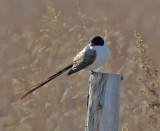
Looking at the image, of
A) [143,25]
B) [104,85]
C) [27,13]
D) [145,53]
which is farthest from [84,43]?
[27,13]

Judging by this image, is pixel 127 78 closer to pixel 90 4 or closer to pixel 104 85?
pixel 104 85

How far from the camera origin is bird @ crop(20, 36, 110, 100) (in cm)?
370

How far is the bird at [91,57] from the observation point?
12.1 ft

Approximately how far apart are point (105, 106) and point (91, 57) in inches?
51.3

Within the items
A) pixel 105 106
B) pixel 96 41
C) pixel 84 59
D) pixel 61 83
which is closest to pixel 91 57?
pixel 84 59

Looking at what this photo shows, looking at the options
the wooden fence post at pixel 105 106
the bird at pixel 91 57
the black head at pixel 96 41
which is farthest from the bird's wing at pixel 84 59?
the wooden fence post at pixel 105 106

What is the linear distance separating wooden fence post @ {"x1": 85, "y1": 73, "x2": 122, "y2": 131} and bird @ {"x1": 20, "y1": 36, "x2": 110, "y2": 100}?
1.06 metres

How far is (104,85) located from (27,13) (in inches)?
221

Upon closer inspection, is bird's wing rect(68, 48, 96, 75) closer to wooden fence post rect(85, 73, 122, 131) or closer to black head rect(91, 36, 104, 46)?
black head rect(91, 36, 104, 46)

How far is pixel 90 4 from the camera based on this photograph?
8.42 metres

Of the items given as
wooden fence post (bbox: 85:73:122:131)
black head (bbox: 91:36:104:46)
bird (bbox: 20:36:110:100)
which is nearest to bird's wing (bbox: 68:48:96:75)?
bird (bbox: 20:36:110:100)

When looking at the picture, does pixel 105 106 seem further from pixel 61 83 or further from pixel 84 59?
pixel 61 83

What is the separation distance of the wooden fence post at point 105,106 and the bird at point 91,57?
1.06m

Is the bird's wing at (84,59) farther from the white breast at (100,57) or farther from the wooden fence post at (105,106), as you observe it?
the wooden fence post at (105,106)
